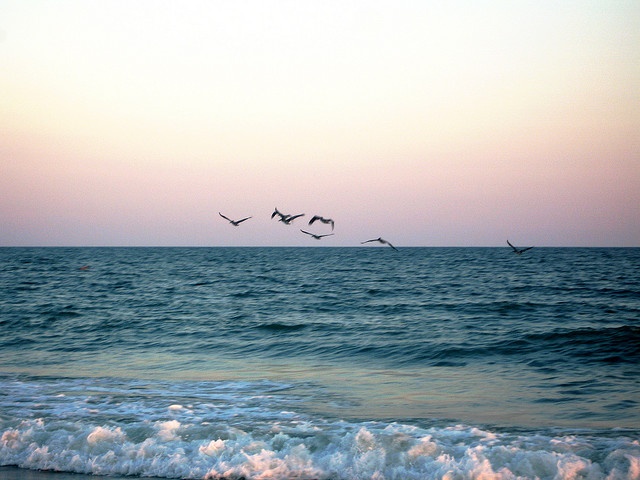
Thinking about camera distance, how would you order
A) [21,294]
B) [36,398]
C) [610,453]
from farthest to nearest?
1. [21,294]
2. [36,398]
3. [610,453]

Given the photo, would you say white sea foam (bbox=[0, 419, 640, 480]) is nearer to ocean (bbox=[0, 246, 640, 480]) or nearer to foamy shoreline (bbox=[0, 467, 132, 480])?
ocean (bbox=[0, 246, 640, 480])

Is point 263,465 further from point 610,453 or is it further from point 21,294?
point 21,294

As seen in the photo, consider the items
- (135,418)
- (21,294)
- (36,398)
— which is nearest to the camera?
(135,418)

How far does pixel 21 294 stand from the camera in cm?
3819

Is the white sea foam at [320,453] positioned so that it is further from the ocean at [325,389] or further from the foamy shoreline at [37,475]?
the foamy shoreline at [37,475]

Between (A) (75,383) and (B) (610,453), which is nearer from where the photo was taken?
(B) (610,453)

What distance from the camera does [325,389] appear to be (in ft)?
50.0

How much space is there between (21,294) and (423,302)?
21.7 meters

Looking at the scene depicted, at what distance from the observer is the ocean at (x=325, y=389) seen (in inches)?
413

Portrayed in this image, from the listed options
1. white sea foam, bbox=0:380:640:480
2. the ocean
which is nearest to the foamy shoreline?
the ocean

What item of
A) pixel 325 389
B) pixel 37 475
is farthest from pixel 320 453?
pixel 325 389

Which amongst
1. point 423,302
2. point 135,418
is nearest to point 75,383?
point 135,418

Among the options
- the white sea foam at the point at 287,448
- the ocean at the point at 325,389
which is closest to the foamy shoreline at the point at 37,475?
the ocean at the point at 325,389

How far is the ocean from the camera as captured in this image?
10.5 meters
